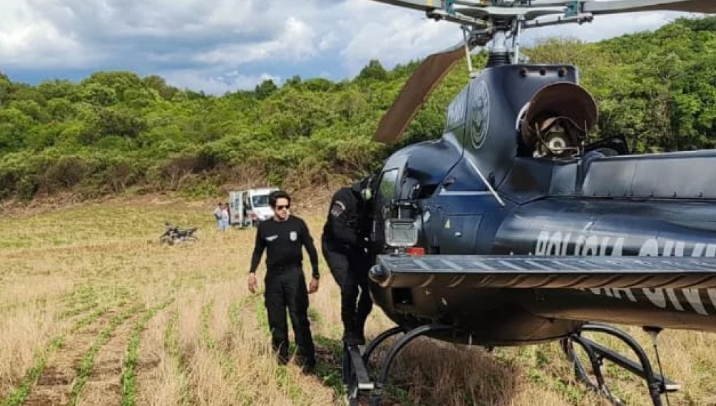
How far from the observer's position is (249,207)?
122 ft

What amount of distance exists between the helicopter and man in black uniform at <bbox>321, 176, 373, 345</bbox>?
23 cm

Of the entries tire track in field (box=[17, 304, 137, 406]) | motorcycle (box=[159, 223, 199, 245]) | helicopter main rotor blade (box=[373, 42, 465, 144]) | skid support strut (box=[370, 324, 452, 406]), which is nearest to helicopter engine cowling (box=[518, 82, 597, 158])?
skid support strut (box=[370, 324, 452, 406])

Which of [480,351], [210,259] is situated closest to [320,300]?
[480,351]

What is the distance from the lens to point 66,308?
11.8 meters

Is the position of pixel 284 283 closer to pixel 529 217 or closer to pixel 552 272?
pixel 529 217

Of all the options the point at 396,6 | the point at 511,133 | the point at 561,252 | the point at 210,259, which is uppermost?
the point at 396,6

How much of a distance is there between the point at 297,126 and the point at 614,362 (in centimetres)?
5141

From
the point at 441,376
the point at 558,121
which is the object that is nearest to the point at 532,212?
the point at 558,121

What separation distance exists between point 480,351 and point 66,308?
7.35 metres

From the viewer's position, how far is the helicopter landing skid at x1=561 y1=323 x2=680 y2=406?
560cm

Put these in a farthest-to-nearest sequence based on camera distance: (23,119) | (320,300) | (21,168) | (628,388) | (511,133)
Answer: (23,119), (21,168), (320,300), (628,388), (511,133)

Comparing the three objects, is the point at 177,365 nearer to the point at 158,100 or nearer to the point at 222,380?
the point at 222,380

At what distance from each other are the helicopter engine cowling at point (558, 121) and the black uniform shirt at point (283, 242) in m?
3.26

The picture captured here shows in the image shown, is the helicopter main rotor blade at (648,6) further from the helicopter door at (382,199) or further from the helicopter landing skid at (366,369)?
the helicopter landing skid at (366,369)
